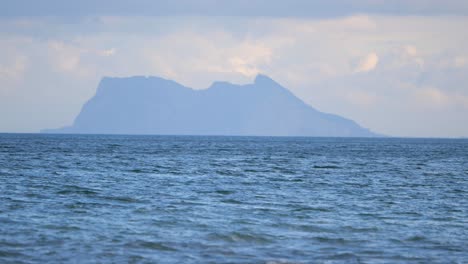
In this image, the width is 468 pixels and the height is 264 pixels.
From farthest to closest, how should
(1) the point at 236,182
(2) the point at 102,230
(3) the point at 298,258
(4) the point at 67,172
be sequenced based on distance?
(4) the point at 67,172 → (1) the point at 236,182 → (2) the point at 102,230 → (3) the point at 298,258

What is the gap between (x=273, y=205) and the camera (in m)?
32.9

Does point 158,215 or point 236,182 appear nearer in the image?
point 158,215

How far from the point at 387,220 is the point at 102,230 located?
35.6 ft

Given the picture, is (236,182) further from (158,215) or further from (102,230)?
(102,230)

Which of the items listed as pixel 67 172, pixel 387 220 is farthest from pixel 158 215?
pixel 67 172

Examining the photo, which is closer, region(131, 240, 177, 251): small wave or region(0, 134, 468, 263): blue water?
region(0, 134, 468, 263): blue water

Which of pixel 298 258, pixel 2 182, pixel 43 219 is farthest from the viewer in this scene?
pixel 2 182

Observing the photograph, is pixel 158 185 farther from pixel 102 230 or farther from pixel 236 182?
pixel 102 230

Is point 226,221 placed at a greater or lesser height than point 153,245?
greater

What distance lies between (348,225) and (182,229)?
19.9 ft

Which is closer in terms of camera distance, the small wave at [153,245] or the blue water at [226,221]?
the blue water at [226,221]

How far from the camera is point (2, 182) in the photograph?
135 feet

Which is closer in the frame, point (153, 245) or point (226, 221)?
point (153, 245)

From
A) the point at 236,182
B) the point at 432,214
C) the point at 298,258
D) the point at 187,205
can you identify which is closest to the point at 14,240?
the point at 298,258
